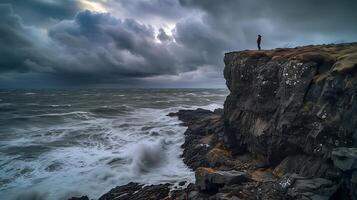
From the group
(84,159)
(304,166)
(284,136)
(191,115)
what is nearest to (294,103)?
(284,136)

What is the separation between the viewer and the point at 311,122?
1353cm

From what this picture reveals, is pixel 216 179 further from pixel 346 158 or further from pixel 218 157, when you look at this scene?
pixel 218 157

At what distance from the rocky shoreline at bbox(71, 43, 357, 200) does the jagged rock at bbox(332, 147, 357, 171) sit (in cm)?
3

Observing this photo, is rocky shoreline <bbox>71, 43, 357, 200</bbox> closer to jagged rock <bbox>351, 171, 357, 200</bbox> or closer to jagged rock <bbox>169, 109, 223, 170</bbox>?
jagged rock <bbox>351, 171, 357, 200</bbox>

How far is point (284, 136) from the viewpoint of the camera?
15102 millimetres

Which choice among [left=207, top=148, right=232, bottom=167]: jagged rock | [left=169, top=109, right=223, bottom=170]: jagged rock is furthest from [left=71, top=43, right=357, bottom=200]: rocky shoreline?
[left=169, top=109, right=223, bottom=170]: jagged rock

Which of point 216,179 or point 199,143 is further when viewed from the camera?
point 199,143

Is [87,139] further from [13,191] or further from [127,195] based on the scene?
[127,195]

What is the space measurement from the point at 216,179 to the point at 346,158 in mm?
5876

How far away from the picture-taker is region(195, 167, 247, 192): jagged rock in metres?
12.2

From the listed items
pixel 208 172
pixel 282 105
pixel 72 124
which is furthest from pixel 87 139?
pixel 282 105

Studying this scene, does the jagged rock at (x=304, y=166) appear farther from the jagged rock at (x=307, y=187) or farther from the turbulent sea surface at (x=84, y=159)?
the turbulent sea surface at (x=84, y=159)

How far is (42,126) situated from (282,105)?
3561cm

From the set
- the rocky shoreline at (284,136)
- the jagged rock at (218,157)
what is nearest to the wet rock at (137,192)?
the rocky shoreline at (284,136)
